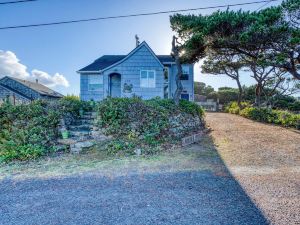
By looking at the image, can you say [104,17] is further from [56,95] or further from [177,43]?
[56,95]

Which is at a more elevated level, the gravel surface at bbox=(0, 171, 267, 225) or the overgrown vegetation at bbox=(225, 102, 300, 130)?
the overgrown vegetation at bbox=(225, 102, 300, 130)

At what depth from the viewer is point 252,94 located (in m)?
32.3

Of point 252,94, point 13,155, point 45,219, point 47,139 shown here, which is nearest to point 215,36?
point 47,139

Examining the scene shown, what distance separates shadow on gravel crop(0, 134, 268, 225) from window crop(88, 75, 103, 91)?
1336cm

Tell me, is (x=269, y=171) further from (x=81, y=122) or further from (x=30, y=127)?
(x=30, y=127)

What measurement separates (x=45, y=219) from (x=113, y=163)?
2.88m

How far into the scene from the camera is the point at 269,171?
17.0 feet

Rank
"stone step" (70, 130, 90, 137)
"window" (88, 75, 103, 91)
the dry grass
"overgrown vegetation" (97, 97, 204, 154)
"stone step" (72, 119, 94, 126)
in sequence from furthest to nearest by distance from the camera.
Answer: "window" (88, 75, 103, 91), "stone step" (72, 119, 94, 126), "stone step" (70, 130, 90, 137), "overgrown vegetation" (97, 97, 204, 154), the dry grass

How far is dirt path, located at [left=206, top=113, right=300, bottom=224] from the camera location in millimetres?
3293

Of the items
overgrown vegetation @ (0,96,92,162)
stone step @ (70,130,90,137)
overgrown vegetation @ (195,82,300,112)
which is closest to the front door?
overgrown vegetation @ (0,96,92,162)

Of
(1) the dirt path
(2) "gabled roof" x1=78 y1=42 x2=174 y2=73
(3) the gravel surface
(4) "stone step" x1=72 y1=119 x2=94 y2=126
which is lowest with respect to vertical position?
(3) the gravel surface

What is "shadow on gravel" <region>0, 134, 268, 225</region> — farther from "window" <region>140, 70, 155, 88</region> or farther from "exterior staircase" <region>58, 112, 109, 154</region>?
"window" <region>140, 70, 155, 88</region>

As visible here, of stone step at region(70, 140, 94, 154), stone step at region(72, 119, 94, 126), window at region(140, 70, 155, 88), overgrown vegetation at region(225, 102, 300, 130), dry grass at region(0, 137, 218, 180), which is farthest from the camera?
window at region(140, 70, 155, 88)

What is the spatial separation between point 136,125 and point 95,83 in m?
10.8
